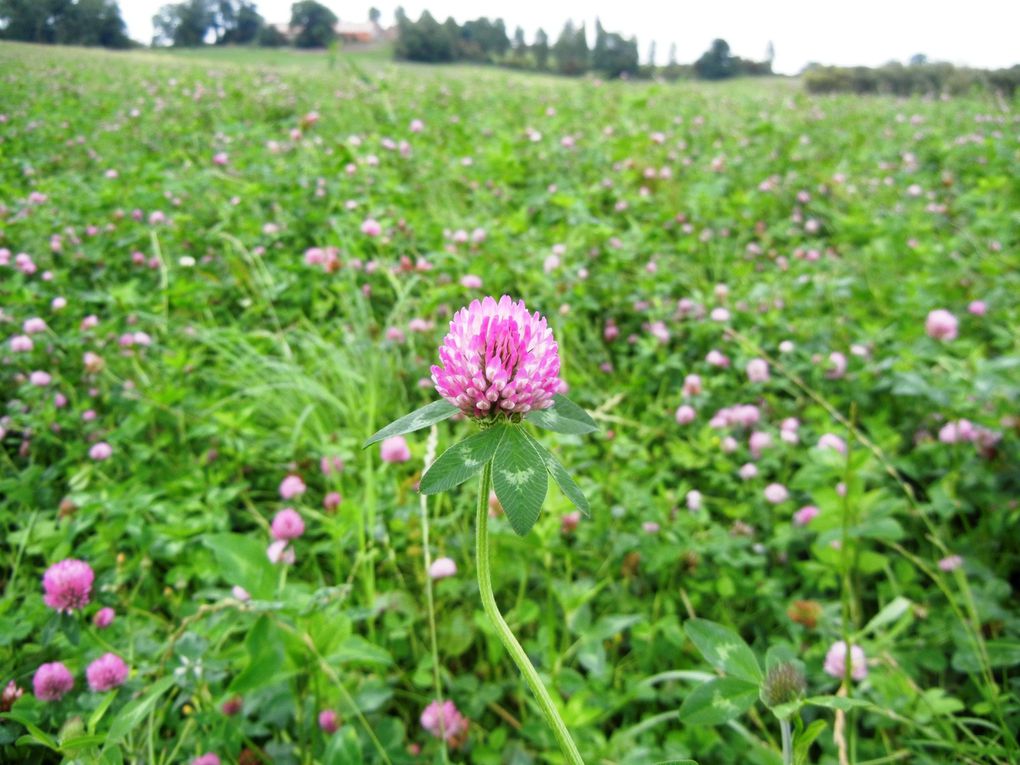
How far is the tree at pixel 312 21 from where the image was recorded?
12.2 m

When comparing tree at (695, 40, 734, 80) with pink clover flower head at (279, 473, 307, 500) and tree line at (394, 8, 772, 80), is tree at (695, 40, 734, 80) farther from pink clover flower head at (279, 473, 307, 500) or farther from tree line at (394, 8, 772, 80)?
pink clover flower head at (279, 473, 307, 500)

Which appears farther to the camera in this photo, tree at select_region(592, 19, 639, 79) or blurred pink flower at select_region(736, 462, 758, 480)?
tree at select_region(592, 19, 639, 79)

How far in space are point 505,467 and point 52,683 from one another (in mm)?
930

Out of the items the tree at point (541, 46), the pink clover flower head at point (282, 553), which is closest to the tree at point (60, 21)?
the pink clover flower head at point (282, 553)

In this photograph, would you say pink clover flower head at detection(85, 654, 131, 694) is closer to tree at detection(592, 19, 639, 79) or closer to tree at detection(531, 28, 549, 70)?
tree at detection(592, 19, 639, 79)

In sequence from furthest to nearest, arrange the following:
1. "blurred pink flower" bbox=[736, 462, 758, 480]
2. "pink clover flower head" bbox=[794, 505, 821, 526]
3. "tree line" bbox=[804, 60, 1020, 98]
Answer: "tree line" bbox=[804, 60, 1020, 98]
"blurred pink flower" bbox=[736, 462, 758, 480]
"pink clover flower head" bbox=[794, 505, 821, 526]

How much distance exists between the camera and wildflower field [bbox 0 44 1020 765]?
3.19 feet

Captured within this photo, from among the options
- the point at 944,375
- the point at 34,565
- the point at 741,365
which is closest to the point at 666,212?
the point at 741,365

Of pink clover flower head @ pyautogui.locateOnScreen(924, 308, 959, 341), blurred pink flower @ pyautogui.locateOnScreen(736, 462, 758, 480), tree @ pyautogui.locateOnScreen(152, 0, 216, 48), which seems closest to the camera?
blurred pink flower @ pyautogui.locateOnScreen(736, 462, 758, 480)

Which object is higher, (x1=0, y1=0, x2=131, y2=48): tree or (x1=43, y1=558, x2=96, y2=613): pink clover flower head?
(x1=0, y1=0, x2=131, y2=48): tree

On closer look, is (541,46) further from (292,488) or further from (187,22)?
(292,488)

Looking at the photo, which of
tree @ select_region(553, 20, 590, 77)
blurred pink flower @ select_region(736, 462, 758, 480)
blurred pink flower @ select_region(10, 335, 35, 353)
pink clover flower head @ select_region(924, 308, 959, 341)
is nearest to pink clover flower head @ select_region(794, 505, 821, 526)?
blurred pink flower @ select_region(736, 462, 758, 480)

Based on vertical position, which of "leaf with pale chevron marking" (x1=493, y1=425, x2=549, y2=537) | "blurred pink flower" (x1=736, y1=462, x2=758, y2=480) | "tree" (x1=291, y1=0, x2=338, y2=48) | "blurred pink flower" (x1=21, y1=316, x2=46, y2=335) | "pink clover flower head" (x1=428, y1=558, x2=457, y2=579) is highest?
"tree" (x1=291, y1=0, x2=338, y2=48)

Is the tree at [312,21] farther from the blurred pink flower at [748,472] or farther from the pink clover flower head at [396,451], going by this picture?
the blurred pink flower at [748,472]
